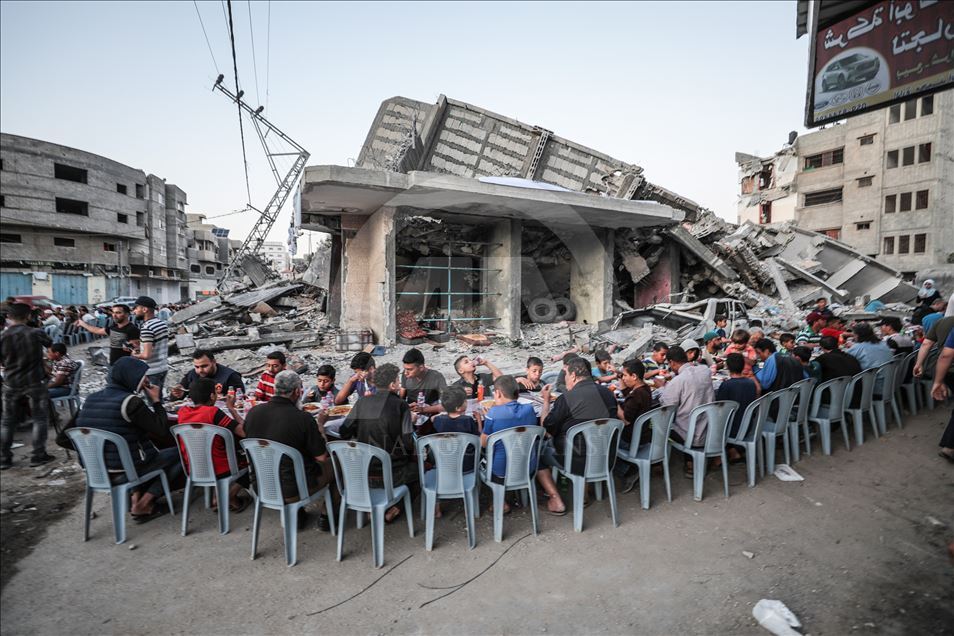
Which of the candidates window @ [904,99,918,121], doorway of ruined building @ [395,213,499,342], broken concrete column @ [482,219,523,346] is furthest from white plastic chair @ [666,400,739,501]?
window @ [904,99,918,121]

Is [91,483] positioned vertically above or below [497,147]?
below

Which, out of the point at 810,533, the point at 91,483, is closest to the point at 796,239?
the point at 810,533

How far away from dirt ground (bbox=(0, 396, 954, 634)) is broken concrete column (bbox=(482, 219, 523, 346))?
8.80m

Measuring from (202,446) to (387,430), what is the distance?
1490mm

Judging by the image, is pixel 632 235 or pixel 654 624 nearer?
pixel 654 624

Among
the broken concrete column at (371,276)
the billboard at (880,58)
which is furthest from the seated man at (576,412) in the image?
the broken concrete column at (371,276)

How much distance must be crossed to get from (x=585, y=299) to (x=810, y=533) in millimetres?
11041

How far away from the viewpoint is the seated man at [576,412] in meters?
3.56

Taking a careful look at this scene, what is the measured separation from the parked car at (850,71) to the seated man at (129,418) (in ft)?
23.1

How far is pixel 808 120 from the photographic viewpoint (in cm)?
467

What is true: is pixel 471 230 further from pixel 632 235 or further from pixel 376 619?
pixel 376 619

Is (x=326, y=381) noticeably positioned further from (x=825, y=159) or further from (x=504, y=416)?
(x=825, y=159)

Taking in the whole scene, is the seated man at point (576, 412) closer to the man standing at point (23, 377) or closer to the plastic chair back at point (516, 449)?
the plastic chair back at point (516, 449)

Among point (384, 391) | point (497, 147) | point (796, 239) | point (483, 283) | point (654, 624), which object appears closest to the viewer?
point (654, 624)
